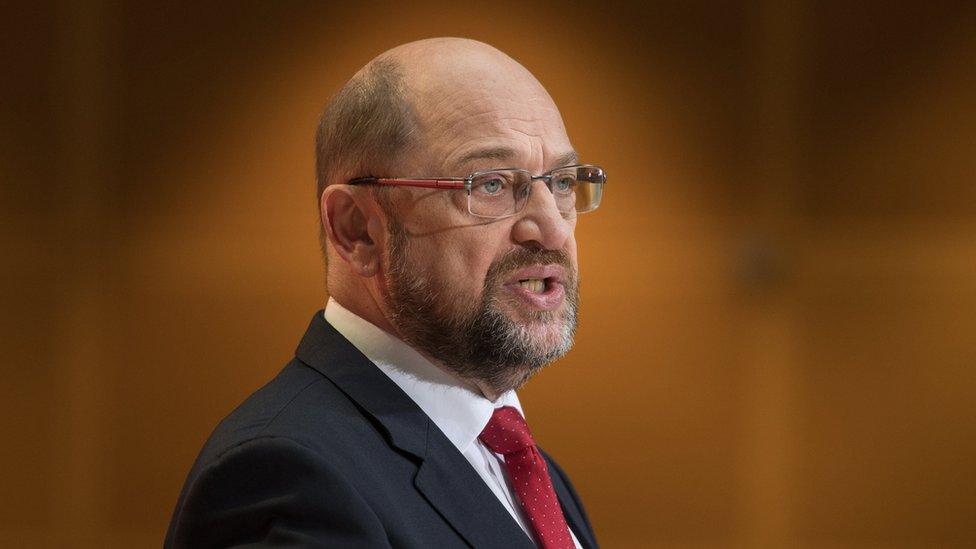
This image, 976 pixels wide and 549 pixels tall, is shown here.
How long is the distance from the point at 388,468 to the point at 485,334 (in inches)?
8.9

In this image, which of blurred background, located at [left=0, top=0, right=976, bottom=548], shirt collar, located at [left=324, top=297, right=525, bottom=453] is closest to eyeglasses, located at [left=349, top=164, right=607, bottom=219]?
shirt collar, located at [left=324, top=297, right=525, bottom=453]

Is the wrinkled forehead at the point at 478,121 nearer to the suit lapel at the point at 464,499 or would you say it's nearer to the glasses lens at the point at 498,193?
the glasses lens at the point at 498,193

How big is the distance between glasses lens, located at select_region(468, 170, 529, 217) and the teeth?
90 mm

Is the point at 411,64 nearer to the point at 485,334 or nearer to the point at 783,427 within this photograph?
the point at 485,334

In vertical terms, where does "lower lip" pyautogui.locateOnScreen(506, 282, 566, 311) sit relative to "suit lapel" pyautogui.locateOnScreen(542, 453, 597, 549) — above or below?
above

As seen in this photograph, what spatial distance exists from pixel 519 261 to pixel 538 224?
2.1 inches

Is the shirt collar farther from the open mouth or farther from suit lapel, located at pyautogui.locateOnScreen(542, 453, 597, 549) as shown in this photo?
suit lapel, located at pyautogui.locateOnScreen(542, 453, 597, 549)

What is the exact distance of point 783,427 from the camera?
2.87m

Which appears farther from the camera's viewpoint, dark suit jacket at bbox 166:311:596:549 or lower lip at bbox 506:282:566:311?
lower lip at bbox 506:282:566:311

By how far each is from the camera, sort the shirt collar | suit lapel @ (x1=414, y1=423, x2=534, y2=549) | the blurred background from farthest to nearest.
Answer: the blurred background
the shirt collar
suit lapel @ (x1=414, y1=423, x2=534, y2=549)

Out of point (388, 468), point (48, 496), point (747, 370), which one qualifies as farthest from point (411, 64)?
point (48, 496)

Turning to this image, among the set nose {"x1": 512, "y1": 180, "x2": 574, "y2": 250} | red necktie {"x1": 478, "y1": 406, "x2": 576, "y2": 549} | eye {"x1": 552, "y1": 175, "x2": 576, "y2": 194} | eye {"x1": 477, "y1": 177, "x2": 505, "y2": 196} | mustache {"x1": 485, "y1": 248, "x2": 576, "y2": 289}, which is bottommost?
red necktie {"x1": 478, "y1": 406, "x2": 576, "y2": 549}

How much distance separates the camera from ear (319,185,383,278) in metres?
1.39

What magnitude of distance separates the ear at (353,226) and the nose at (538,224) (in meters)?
0.18
